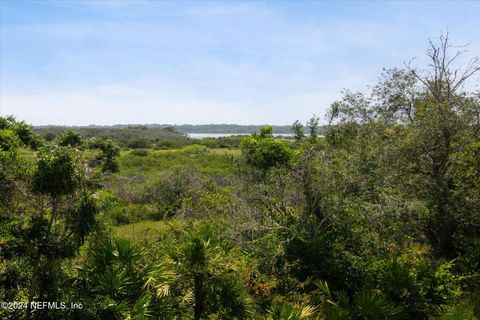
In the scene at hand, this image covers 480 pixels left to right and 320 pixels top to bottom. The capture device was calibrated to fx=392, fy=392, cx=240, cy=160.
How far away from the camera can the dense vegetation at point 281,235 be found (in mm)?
7090

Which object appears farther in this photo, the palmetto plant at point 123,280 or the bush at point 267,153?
the bush at point 267,153

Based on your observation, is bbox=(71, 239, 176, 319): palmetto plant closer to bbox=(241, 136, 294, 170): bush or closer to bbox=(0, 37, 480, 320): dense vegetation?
bbox=(0, 37, 480, 320): dense vegetation

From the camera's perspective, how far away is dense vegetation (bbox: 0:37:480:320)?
23.3ft

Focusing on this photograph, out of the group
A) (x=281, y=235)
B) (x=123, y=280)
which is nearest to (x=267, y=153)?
(x=281, y=235)

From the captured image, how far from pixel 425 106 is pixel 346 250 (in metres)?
5.77

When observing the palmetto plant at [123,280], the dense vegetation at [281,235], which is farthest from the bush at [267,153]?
the palmetto plant at [123,280]

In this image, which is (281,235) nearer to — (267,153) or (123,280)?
(123,280)

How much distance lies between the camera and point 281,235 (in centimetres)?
1045

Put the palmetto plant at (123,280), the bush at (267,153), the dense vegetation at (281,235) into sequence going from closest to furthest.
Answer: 1. the palmetto plant at (123,280)
2. the dense vegetation at (281,235)
3. the bush at (267,153)

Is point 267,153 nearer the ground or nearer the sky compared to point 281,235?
nearer the sky

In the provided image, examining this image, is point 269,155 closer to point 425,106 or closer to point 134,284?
point 425,106

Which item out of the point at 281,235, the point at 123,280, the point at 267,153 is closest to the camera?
the point at 123,280

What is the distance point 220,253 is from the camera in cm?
764

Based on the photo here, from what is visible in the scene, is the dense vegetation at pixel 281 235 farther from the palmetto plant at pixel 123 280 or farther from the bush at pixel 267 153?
the bush at pixel 267 153
